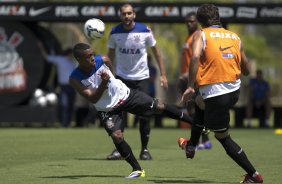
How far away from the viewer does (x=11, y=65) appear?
79.9ft

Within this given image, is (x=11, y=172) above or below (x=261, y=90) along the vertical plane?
above

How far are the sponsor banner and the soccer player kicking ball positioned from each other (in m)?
11.6

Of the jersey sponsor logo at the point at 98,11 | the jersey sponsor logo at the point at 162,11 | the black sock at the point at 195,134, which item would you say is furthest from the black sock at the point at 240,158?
the jersey sponsor logo at the point at 98,11

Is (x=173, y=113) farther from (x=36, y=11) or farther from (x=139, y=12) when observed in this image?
(x=36, y=11)

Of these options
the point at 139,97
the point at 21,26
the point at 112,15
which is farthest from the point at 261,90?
the point at 139,97

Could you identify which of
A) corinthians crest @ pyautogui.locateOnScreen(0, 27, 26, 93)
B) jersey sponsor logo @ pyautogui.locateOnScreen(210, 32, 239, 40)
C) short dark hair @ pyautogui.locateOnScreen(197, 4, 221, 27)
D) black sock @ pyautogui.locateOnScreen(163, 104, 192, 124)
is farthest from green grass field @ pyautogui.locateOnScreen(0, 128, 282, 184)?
corinthians crest @ pyautogui.locateOnScreen(0, 27, 26, 93)

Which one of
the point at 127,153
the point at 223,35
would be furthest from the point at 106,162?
the point at 223,35

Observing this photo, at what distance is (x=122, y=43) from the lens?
13953mm

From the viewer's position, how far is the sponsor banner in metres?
22.6

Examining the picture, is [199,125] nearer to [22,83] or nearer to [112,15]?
[112,15]

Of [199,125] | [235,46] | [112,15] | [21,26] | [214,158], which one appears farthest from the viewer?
[21,26]

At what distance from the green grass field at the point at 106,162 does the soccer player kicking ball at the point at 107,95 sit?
0.44 m

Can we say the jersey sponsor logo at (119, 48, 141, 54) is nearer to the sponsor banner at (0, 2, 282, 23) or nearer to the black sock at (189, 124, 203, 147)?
the black sock at (189, 124, 203, 147)

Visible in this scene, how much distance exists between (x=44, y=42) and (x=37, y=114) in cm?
230
